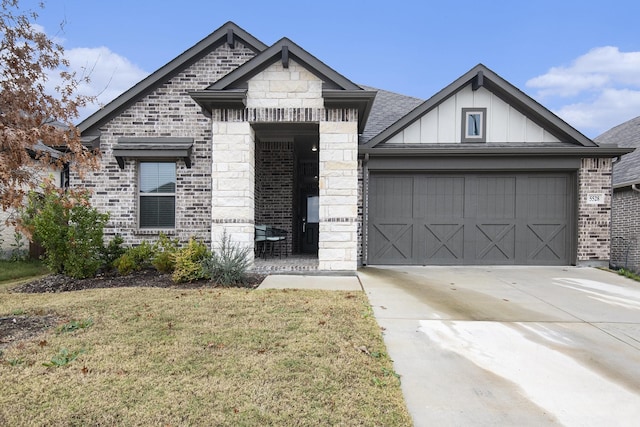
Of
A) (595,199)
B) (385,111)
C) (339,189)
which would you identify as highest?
(385,111)

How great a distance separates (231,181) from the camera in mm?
7680

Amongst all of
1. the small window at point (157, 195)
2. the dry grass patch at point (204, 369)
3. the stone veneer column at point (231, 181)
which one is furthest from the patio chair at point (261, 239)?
the dry grass patch at point (204, 369)

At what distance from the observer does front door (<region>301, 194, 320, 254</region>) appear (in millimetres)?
12031

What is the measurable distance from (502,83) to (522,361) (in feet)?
25.5

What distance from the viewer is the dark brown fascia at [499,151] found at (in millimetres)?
9008

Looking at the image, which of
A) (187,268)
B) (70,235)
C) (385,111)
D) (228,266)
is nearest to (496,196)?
(385,111)

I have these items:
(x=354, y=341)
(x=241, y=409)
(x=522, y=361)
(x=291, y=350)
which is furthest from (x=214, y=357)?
(x=522, y=361)

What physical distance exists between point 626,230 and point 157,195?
12.8 m

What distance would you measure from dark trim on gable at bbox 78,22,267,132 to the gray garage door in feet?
16.7

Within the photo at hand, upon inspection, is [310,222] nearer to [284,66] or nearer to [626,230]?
[284,66]

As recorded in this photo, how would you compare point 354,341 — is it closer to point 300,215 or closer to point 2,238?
point 300,215

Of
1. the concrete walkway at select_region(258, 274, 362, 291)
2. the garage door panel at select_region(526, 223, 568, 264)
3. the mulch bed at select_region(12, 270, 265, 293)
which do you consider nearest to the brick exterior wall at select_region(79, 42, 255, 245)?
the mulch bed at select_region(12, 270, 265, 293)

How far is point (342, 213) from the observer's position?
762 centimetres

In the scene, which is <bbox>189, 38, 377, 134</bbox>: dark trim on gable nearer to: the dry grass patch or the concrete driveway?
the concrete driveway
